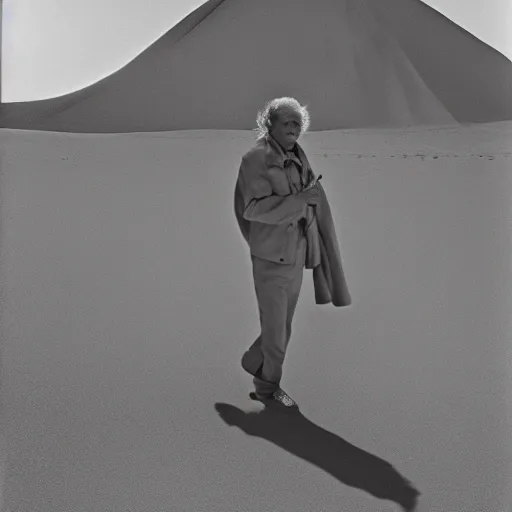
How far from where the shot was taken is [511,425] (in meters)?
3.70

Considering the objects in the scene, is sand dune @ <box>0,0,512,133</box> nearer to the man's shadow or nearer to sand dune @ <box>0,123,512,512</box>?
sand dune @ <box>0,123,512,512</box>

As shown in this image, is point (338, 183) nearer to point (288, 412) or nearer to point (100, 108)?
point (288, 412)

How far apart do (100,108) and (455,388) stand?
31.6m

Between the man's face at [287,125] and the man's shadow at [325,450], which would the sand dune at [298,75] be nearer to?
the man's face at [287,125]

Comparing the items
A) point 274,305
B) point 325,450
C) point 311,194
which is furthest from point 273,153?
point 325,450

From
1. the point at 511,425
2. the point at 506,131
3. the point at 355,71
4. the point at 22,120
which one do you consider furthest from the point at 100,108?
the point at 511,425

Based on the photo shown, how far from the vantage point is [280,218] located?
3.63 metres

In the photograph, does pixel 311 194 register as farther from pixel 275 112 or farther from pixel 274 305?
pixel 274 305

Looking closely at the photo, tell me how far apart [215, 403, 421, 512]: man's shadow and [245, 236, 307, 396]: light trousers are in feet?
0.50

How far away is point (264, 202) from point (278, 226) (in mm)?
161

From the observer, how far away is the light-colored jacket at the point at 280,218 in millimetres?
3643

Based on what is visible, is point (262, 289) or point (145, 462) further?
point (262, 289)

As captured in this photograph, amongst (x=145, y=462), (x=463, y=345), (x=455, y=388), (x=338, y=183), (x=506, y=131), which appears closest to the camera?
(x=145, y=462)

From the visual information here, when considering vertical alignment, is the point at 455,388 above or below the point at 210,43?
below
